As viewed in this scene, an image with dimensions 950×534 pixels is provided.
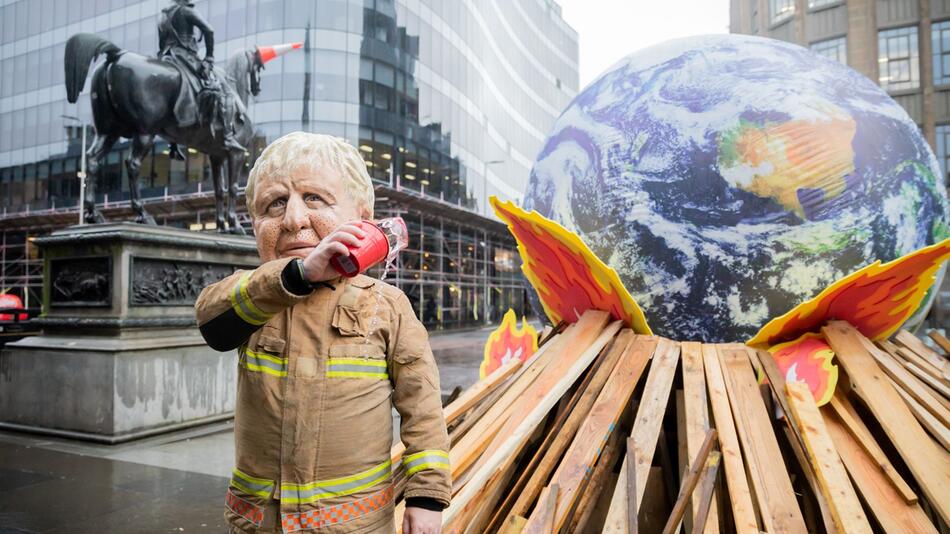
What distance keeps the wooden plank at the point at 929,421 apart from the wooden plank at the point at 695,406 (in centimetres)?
85

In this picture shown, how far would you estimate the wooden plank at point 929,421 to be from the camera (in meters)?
2.35

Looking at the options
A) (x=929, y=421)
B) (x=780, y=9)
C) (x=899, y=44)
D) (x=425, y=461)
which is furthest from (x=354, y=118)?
(x=899, y=44)

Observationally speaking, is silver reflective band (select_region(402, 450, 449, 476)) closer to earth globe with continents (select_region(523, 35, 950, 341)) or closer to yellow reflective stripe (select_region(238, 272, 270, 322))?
yellow reflective stripe (select_region(238, 272, 270, 322))

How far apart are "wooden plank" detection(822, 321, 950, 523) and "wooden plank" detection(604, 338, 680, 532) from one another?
73 centimetres

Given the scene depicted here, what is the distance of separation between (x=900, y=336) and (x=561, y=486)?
91.4 inches

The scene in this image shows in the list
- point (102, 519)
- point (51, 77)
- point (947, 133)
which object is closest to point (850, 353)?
point (102, 519)

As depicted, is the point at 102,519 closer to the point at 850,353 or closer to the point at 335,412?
the point at 335,412

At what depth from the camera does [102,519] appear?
3742 mm

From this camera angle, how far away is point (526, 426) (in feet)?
8.12

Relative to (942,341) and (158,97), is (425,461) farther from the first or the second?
(158,97)

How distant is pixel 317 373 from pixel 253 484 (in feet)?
1.13

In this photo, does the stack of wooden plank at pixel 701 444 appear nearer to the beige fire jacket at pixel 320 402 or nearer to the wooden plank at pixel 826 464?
the wooden plank at pixel 826 464

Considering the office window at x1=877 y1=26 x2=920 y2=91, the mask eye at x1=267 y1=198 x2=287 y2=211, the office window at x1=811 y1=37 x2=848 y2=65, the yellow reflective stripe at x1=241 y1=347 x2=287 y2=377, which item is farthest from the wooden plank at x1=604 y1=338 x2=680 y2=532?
the office window at x1=811 y1=37 x2=848 y2=65

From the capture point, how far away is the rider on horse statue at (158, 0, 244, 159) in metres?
7.36
